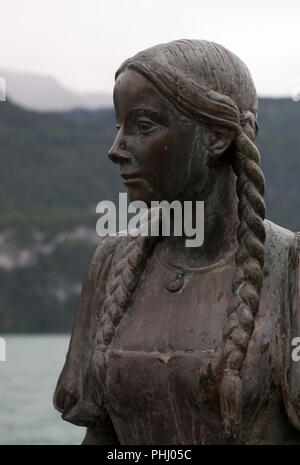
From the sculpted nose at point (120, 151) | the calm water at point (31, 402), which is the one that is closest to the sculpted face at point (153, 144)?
the sculpted nose at point (120, 151)

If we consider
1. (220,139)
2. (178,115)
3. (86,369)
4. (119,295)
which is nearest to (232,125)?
(220,139)

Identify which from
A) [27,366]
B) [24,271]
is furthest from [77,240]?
[27,366]

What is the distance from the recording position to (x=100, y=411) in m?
4.31

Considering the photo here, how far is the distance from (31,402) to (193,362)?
1822 centimetres

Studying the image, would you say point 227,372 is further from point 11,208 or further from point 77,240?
point 11,208

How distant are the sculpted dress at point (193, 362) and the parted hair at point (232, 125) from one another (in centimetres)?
5

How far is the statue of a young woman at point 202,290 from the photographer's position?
13.0 ft

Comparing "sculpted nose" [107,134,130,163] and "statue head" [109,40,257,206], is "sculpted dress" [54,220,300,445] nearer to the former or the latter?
"statue head" [109,40,257,206]

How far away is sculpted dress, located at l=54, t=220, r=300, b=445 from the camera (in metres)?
3.97

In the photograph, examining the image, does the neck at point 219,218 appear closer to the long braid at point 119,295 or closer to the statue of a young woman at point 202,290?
the statue of a young woman at point 202,290

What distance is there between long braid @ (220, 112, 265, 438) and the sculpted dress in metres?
0.04

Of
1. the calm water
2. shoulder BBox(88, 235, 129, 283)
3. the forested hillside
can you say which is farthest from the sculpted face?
the forested hillside

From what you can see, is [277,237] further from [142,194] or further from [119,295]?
[119,295]

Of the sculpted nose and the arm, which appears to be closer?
the sculpted nose
